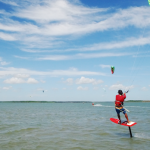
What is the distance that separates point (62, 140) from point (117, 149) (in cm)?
394

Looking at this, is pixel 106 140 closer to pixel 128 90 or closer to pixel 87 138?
pixel 87 138

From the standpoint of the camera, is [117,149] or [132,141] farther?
[132,141]

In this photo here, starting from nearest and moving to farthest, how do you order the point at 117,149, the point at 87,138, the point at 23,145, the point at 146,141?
the point at 117,149 < the point at 23,145 < the point at 146,141 < the point at 87,138

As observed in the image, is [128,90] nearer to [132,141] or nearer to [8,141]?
[132,141]

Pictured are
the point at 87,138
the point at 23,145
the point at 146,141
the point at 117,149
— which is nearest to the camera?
the point at 117,149

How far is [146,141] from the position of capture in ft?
40.3

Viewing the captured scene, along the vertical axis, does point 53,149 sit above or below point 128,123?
below

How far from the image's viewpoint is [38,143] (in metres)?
11.7

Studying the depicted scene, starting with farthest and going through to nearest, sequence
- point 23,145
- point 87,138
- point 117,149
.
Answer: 1. point 87,138
2. point 23,145
3. point 117,149

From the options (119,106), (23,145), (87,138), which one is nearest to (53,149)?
(23,145)

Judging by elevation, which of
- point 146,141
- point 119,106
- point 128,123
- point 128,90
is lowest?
point 146,141

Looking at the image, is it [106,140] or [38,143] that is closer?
[38,143]

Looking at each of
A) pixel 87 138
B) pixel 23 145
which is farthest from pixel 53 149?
pixel 87 138

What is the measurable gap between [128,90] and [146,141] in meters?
3.80
